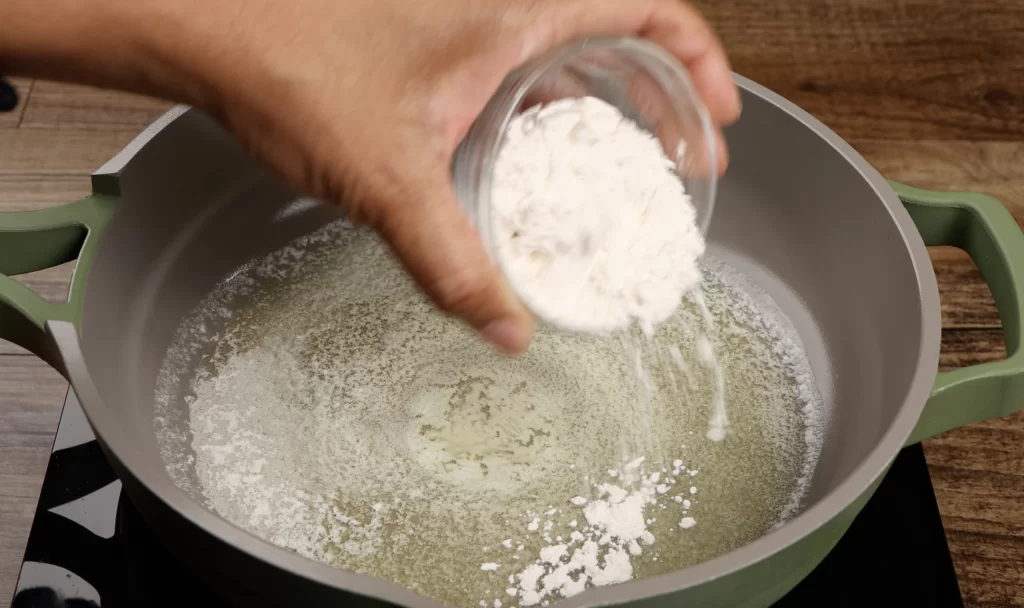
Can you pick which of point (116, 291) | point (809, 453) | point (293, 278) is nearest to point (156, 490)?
point (116, 291)

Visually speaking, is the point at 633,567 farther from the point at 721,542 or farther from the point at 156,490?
the point at 156,490

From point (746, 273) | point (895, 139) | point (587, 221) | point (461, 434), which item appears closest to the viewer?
point (587, 221)

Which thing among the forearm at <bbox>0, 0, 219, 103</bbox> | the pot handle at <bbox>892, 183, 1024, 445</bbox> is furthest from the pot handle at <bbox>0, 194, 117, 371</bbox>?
the pot handle at <bbox>892, 183, 1024, 445</bbox>

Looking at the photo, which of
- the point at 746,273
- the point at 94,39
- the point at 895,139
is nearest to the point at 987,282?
the point at 746,273

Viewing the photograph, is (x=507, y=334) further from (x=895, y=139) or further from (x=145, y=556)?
(x=895, y=139)

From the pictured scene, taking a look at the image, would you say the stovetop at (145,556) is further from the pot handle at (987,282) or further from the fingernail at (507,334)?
the fingernail at (507,334)

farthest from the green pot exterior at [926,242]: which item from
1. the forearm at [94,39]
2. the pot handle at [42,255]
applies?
the forearm at [94,39]
